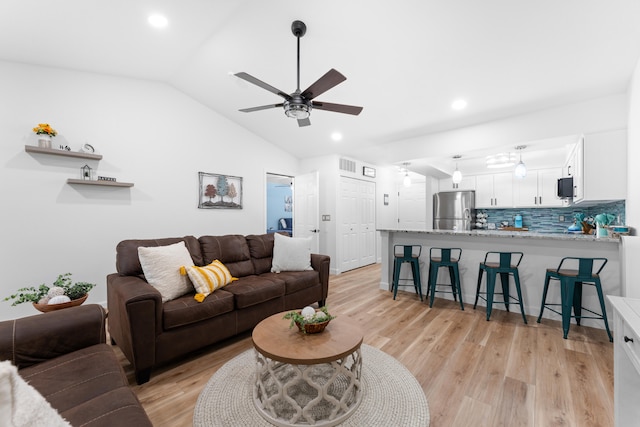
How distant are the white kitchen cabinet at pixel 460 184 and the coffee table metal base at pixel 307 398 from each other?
19.5ft

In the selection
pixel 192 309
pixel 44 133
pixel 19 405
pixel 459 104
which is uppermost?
pixel 459 104

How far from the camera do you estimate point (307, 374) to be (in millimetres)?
1597

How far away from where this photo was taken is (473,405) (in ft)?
5.74

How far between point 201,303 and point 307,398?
1157 millimetres

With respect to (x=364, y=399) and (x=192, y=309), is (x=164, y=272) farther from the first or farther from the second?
(x=364, y=399)

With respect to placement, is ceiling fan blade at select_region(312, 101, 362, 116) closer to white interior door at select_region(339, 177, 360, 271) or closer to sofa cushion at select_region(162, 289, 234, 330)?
sofa cushion at select_region(162, 289, 234, 330)

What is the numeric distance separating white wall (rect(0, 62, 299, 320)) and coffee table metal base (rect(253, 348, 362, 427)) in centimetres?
314

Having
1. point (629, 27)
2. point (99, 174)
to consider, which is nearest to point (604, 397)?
point (629, 27)

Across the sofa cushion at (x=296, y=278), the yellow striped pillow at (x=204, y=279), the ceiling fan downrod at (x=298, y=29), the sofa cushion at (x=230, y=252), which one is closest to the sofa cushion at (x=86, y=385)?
the yellow striped pillow at (x=204, y=279)

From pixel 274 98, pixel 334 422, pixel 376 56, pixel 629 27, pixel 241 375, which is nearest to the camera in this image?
pixel 334 422

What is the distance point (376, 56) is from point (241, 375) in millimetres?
3278

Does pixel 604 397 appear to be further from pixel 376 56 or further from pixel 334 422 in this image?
pixel 376 56

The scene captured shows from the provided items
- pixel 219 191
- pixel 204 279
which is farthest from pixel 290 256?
pixel 219 191

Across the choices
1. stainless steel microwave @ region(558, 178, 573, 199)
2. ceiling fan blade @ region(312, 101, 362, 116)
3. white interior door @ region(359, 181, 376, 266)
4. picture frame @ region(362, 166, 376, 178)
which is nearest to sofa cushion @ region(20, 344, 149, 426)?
ceiling fan blade @ region(312, 101, 362, 116)
